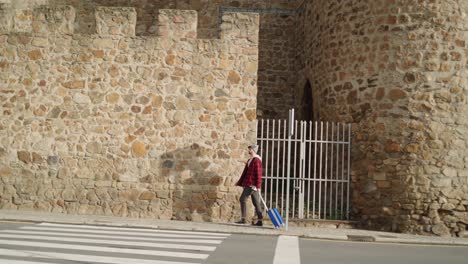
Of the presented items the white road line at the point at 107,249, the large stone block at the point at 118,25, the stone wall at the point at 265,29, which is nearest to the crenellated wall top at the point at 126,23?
the large stone block at the point at 118,25

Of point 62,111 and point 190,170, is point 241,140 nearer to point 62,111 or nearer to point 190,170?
point 190,170

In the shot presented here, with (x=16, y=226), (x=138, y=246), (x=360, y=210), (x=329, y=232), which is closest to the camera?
(x=138, y=246)

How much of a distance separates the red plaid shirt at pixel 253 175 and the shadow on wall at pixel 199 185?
0.78m

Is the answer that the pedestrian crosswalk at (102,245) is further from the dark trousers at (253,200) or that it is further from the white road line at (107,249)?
the dark trousers at (253,200)

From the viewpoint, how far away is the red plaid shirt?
9.88 m

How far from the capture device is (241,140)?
10.8 meters

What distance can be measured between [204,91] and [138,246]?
467 cm

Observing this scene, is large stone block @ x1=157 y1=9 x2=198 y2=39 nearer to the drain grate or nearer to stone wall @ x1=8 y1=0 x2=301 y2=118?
stone wall @ x1=8 y1=0 x2=301 y2=118

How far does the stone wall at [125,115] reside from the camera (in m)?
10.7

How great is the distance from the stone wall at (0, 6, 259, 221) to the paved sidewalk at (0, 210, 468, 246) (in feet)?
2.15

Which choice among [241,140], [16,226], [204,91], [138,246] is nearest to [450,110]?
[241,140]

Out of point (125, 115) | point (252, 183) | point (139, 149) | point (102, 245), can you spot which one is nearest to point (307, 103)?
point (252, 183)

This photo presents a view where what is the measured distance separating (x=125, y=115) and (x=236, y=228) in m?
3.56

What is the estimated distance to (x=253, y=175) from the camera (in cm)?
991
